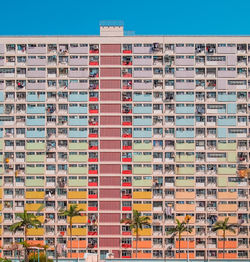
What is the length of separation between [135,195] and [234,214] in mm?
18675

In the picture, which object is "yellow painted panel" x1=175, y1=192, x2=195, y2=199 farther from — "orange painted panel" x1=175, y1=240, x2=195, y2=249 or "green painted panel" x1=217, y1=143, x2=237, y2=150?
"green painted panel" x1=217, y1=143, x2=237, y2=150

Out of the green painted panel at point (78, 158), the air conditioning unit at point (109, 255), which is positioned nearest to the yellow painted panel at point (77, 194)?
the green painted panel at point (78, 158)

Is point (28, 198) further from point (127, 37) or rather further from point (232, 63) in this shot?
point (232, 63)

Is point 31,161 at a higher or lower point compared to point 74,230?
higher

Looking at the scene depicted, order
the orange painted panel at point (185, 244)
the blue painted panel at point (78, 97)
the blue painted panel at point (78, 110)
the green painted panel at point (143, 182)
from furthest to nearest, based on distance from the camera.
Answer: the blue painted panel at point (78, 97) → the blue painted panel at point (78, 110) → the green painted panel at point (143, 182) → the orange painted panel at point (185, 244)

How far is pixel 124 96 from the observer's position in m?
101

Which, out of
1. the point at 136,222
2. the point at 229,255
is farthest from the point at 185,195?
the point at 229,255

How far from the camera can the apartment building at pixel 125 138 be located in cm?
9769

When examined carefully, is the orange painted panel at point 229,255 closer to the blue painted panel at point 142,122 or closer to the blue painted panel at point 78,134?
the blue painted panel at point 142,122

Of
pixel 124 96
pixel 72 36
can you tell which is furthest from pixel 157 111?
pixel 72 36

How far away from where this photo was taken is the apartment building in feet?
320

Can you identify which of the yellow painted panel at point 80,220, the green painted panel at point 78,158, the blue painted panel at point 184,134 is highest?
the blue painted panel at point 184,134

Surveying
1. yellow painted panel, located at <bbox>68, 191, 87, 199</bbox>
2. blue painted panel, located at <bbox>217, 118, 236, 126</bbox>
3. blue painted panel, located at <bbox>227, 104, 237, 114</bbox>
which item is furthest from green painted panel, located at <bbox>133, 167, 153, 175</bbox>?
blue painted panel, located at <bbox>227, 104, 237, 114</bbox>

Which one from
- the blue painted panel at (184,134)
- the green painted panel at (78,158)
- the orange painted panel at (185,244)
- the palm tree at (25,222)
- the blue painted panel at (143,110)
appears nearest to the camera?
the palm tree at (25,222)
